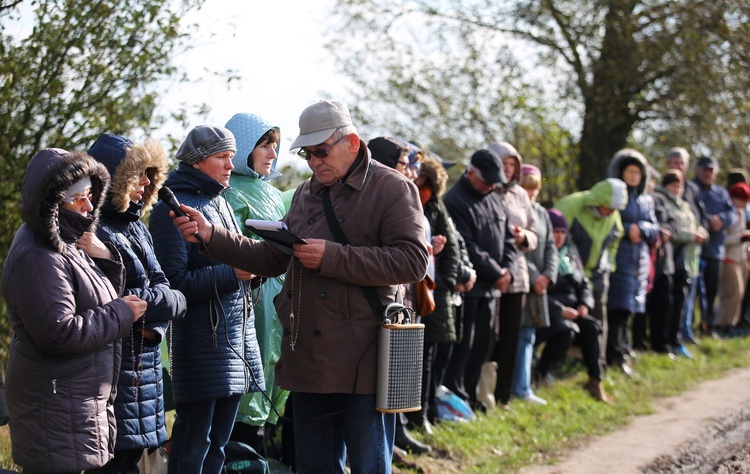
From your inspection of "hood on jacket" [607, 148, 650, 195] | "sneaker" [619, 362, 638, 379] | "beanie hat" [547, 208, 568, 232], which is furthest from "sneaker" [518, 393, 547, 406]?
"hood on jacket" [607, 148, 650, 195]

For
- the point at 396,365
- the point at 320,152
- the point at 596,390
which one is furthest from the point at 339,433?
the point at 596,390

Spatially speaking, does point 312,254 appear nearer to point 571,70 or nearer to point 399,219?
point 399,219

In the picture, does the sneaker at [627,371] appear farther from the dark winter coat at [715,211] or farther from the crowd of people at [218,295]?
the dark winter coat at [715,211]

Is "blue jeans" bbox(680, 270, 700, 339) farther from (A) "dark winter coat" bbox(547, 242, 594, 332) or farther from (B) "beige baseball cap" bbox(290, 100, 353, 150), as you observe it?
(B) "beige baseball cap" bbox(290, 100, 353, 150)

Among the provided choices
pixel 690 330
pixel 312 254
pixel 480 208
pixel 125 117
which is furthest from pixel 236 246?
pixel 690 330

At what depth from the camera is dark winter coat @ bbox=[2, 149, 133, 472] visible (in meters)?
3.80

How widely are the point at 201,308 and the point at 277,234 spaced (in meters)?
1.04

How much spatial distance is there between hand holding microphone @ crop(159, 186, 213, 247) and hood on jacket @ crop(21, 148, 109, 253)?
0.37 m

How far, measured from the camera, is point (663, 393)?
31.6ft

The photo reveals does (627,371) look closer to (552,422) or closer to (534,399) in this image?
(534,399)

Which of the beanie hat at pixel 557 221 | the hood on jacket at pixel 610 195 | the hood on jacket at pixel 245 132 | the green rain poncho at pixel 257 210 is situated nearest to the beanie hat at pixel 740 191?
the hood on jacket at pixel 610 195

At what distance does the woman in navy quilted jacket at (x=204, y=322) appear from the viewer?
4.84 meters

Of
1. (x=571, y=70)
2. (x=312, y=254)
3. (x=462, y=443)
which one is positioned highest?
(x=571, y=70)

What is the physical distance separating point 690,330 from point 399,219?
30.4ft
